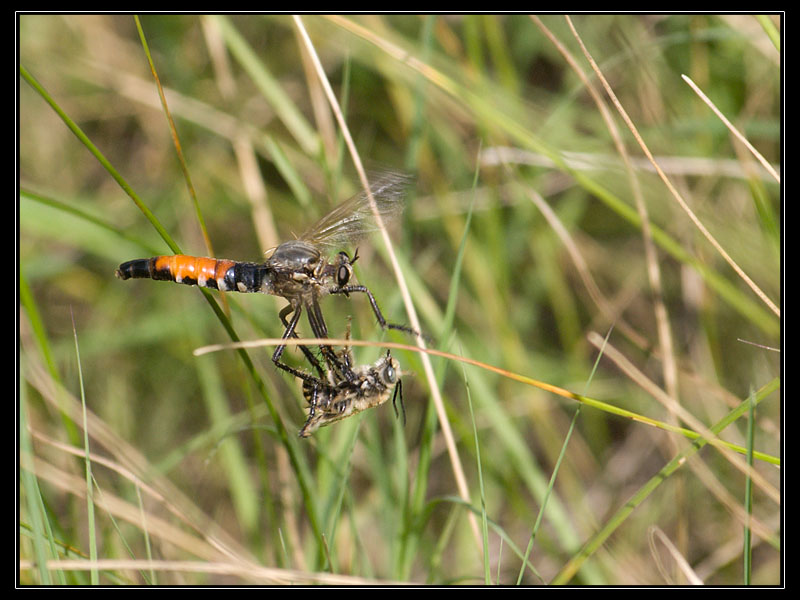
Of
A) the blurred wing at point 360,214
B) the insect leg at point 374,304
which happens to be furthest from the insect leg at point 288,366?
the blurred wing at point 360,214

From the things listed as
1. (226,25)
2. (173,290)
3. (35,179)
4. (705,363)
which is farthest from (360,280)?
(35,179)

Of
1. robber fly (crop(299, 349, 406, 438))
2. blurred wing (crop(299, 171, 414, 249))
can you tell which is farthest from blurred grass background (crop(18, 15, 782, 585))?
robber fly (crop(299, 349, 406, 438))

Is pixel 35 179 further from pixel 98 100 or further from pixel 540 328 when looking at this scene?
pixel 540 328

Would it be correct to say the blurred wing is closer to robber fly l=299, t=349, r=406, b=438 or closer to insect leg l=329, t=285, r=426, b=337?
insect leg l=329, t=285, r=426, b=337

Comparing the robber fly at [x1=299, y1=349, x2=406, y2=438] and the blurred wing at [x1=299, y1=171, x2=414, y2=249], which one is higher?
the blurred wing at [x1=299, y1=171, x2=414, y2=249]

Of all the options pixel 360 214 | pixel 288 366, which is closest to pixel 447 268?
pixel 360 214

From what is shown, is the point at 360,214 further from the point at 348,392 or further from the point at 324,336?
the point at 348,392

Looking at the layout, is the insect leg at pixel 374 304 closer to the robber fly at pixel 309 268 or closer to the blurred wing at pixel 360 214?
the robber fly at pixel 309 268
